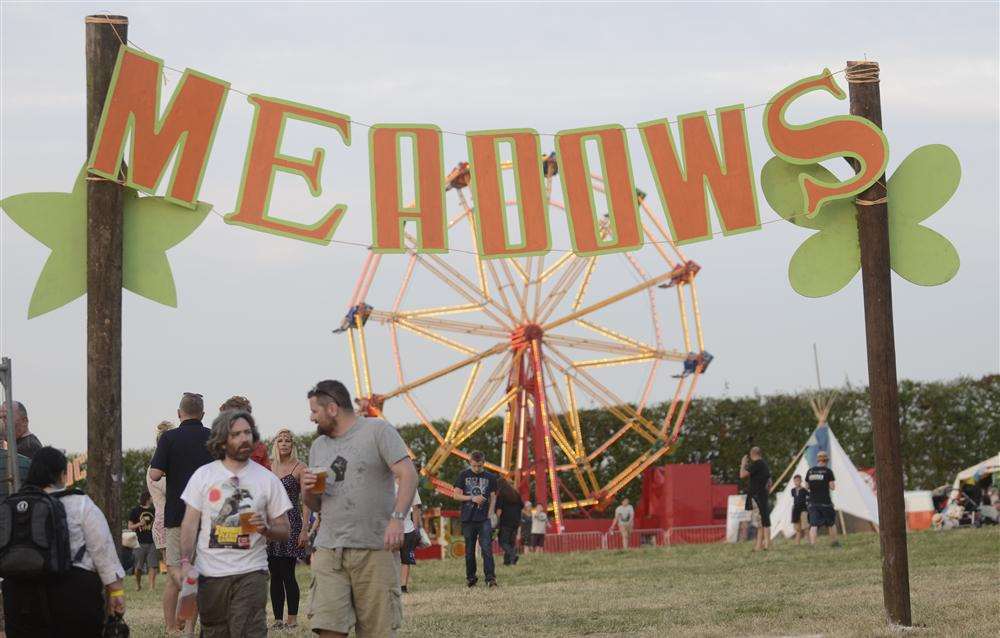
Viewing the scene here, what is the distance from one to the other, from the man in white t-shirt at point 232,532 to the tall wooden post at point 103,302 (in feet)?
5.45

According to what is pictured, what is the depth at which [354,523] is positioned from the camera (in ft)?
25.2

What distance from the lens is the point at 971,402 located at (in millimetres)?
32844

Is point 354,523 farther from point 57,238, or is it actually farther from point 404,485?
point 57,238

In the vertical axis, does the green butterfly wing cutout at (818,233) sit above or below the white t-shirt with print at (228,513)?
above

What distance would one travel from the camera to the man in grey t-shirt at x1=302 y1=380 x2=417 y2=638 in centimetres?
770

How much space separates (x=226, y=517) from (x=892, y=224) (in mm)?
5301

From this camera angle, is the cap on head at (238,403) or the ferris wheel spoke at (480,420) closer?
the cap on head at (238,403)

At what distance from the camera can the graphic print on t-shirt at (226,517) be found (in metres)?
7.27

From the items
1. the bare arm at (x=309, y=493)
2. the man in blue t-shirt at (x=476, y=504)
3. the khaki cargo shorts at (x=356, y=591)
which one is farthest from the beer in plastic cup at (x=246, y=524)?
the man in blue t-shirt at (x=476, y=504)

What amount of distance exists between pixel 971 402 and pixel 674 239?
24.7 meters

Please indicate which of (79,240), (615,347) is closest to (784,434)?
(615,347)

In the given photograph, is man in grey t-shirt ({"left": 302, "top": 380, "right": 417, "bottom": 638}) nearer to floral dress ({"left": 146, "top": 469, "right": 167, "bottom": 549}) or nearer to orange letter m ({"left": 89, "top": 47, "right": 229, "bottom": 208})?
orange letter m ({"left": 89, "top": 47, "right": 229, "bottom": 208})

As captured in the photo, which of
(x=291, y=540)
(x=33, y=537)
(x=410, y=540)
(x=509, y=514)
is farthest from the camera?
(x=509, y=514)

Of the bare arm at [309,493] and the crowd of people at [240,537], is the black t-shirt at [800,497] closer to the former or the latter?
the crowd of people at [240,537]
